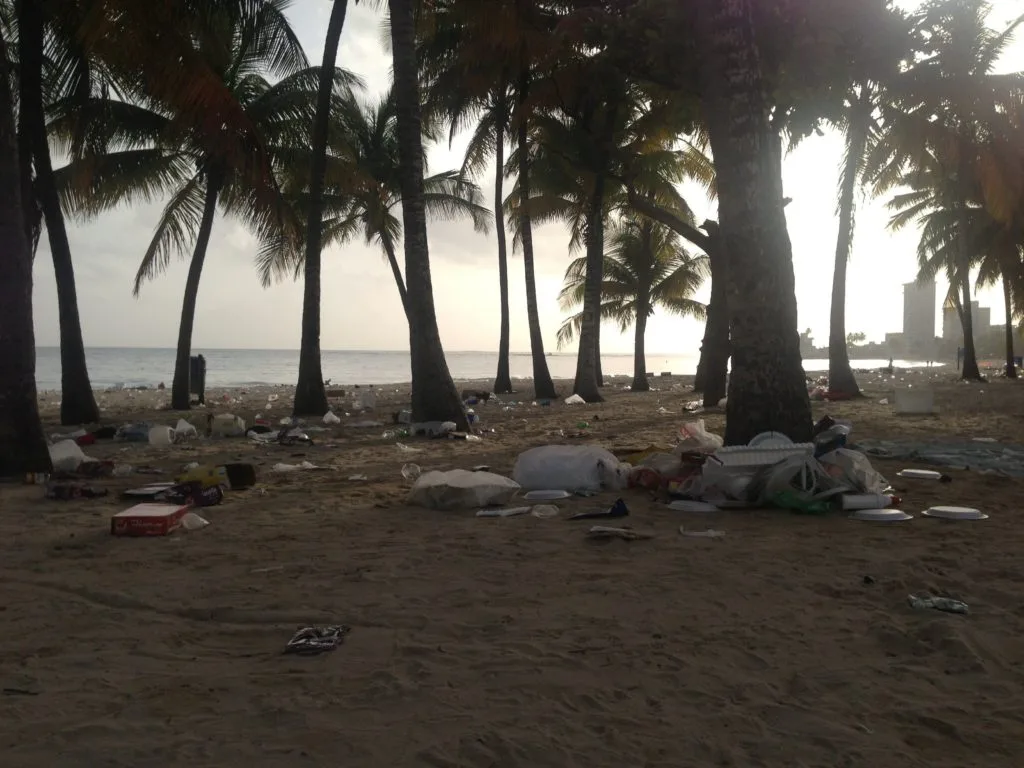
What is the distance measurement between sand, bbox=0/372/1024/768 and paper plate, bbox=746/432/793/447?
927 millimetres

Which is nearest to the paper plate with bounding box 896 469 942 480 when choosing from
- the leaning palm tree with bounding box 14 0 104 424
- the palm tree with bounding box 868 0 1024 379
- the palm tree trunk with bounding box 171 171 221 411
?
the palm tree with bounding box 868 0 1024 379

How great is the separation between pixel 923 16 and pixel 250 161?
35.7ft

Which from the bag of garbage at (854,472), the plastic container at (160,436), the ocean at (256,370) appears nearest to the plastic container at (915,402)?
the bag of garbage at (854,472)

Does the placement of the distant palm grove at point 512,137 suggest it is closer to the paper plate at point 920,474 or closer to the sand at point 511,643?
the paper plate at point 920,474

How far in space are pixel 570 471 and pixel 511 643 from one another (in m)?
2.84

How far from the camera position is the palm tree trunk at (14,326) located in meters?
5.90

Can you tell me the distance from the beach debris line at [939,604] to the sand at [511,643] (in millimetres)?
54

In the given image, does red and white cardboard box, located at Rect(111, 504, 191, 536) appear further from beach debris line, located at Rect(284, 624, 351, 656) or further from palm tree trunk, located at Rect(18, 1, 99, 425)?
palm tree trunk, located at Rect(18, 1, 99, 425)

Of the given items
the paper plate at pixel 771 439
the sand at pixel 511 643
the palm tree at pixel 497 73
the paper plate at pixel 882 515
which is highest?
the palm tree at pixel 497 73

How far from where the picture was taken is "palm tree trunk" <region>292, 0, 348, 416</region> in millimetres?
11664

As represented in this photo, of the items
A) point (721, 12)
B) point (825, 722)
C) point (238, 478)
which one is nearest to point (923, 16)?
point (721, 12)

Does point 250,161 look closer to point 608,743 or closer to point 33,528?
point 33,528

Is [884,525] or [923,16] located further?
[923,16]

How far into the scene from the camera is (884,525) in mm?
4320
